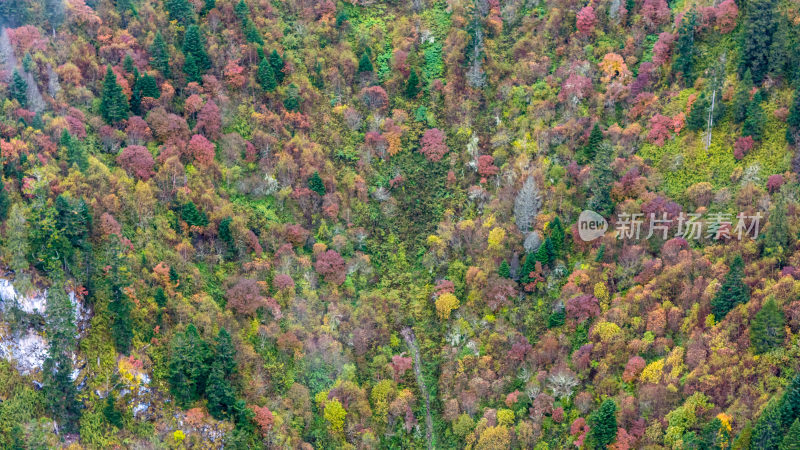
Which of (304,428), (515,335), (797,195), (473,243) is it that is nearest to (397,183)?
(473,243)

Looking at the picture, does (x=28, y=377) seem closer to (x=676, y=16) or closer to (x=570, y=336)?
(x=570, y=336)

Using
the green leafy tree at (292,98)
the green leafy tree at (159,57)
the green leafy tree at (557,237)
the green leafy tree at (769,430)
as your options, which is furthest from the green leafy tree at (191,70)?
the green leafy tree at (769,430)

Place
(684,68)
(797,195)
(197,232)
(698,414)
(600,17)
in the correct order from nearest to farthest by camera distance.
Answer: (698,414)
(797,195)
(197,232)
(684,68)
(600,17)

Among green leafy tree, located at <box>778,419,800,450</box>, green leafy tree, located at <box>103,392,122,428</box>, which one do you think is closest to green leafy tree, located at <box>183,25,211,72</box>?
green leafy tree, located at <box>103,392,122,428</box>

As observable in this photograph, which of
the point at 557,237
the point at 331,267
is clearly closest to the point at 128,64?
the point at 331,267

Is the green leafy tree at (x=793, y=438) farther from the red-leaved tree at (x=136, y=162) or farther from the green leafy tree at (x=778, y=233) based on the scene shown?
the red-leaved tree at (x=136, y=162)

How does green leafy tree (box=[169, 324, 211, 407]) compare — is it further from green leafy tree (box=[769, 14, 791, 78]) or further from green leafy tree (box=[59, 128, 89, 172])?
green leafy tree (box=[769, 14, 791, 78])
